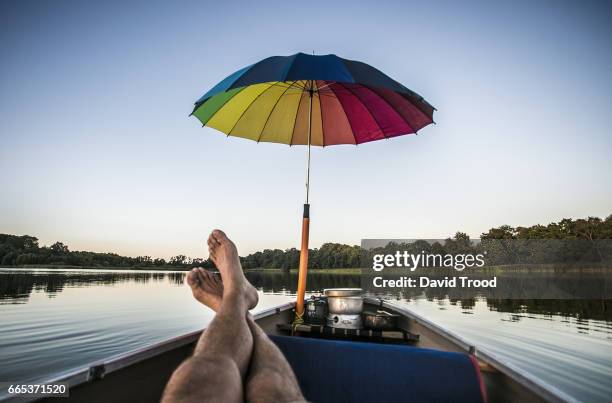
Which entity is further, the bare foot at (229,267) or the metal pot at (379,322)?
the metal pot at (379,322)

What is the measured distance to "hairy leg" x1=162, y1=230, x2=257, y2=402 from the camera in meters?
0.99

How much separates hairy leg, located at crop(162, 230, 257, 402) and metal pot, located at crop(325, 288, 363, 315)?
1.57m

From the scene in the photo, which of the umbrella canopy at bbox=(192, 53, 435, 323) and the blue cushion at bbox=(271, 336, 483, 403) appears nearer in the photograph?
the blue cushion at bbox=(271, 336, 483, 403)

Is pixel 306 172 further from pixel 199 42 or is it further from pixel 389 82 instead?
pixel 199 42

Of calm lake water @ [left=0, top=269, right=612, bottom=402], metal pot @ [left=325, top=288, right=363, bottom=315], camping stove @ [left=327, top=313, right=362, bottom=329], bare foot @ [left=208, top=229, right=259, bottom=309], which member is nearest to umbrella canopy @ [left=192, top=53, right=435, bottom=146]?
metal pot @ [left=325, top=288, right=363, bottom=315]

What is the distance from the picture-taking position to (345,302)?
3.20 metres

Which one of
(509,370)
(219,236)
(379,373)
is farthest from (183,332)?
(509,370)

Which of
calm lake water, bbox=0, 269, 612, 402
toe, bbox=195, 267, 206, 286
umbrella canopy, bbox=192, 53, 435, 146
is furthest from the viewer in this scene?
calm lake water, bbox=0, 269, 612, 402

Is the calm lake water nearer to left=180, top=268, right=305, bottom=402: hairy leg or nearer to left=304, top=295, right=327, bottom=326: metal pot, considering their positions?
left=304, top=295, right=327, bottom=326: metal pot

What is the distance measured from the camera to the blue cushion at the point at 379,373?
1630mm

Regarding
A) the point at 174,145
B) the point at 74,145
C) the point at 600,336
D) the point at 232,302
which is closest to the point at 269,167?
the point at 174,145

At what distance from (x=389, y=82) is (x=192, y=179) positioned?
2124 cm

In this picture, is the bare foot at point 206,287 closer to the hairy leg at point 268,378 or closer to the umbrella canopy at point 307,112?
the hairy leg at point 268,378

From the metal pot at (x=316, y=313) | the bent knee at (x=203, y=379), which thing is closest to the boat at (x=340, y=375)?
the bent knee at (x=203, y=379)
